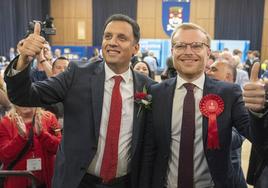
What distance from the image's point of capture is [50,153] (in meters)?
2.66

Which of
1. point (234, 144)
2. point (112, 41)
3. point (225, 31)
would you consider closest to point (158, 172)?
point (234, 144)

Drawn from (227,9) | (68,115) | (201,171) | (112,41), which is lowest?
(201,171)

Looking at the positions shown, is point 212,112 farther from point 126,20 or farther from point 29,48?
point 29,48

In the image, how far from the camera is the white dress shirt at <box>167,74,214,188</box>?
1.89m

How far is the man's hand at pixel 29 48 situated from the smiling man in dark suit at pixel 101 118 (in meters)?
0.21

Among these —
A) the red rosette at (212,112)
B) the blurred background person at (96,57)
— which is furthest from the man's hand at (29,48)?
the red rosette at (212,112)

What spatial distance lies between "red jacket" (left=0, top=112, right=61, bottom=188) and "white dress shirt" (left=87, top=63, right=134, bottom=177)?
68 cm

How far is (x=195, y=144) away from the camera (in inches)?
74.1

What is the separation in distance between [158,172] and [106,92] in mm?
560

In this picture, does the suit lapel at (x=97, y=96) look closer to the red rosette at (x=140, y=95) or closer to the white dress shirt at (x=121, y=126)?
the white dress shirt at (x=121, y=126)

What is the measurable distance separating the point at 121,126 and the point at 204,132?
49 centimetres

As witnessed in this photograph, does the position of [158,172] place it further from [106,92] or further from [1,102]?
[1,102]

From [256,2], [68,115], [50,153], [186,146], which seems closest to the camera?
[186,146]

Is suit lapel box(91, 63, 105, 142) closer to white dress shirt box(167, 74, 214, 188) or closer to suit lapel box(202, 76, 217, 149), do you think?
white dress shirt box(167, 74, 214, 188)
